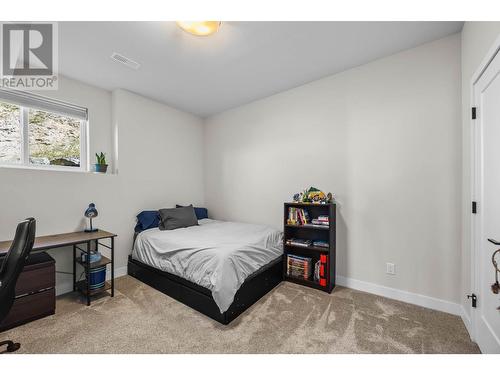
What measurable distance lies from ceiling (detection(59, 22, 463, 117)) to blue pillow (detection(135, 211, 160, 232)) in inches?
71.4

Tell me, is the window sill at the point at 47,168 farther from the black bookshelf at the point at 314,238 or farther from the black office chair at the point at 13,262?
the black bookshelf at the point at 314,238

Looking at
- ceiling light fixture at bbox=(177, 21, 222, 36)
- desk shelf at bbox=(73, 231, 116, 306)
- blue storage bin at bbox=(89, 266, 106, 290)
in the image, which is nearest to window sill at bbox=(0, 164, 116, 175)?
desk shelf at bbox=(73, 231, 116, 306)

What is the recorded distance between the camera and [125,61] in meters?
2.39

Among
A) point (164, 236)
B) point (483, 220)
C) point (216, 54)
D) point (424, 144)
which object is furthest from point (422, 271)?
point (216, 54)

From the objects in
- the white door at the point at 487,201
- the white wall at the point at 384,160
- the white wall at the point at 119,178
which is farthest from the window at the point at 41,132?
the white door at the point at 487,201

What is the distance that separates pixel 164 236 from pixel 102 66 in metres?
2.13

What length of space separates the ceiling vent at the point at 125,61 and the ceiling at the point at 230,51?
0.05 metres

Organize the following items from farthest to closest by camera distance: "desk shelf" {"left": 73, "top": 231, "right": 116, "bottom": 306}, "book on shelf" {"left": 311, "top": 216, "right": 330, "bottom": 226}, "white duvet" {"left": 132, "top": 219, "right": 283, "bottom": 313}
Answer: "book on shelf" {"left": 311, "top": 216, "right": 330, "bottom": 226} < "desk shelf" {"left": 73, "top": 231, "right": 116, "bottom": 306} < "white duvet" {"left": 132, "top": 219, "right": 283, "bottom": 313}

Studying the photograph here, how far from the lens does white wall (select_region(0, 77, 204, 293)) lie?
2297 mm

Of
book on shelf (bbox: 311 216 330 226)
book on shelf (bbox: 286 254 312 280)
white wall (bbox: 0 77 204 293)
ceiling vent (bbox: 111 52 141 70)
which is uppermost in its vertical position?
ceiling vent (bbox: 111 52 141 70)

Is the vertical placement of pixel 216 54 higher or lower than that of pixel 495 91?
higher

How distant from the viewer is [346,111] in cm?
260

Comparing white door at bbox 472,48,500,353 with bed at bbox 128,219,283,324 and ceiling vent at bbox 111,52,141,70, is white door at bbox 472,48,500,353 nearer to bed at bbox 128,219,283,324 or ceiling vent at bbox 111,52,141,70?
bed at bbox 128,219,283,324
